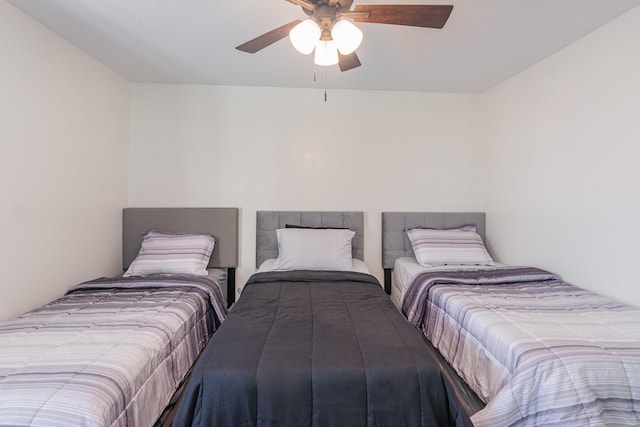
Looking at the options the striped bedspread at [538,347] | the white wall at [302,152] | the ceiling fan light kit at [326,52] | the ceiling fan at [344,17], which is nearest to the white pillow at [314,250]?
the white wall at [302,152]

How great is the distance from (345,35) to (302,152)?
1746 mm

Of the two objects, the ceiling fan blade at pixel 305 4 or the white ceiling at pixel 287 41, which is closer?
the ceiling fan blade at pixel 305 4

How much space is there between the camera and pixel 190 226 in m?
2.98

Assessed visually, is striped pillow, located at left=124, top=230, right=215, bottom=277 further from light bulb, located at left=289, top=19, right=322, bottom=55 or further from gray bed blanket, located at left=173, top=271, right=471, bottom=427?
light bulb, located at left=289, top=19, right=322, bottom=55

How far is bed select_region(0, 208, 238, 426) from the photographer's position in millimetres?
1054

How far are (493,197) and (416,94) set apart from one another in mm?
1279

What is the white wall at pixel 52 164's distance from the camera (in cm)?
182

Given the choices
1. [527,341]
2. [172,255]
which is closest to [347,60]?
[527,341]

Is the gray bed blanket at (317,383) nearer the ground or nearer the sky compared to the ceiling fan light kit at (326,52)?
nearer the ground

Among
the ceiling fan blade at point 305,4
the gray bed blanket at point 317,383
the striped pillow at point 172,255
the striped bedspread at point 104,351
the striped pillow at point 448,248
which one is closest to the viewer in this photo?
the striped bedspread at point 104,351

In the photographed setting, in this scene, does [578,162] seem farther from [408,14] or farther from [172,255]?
[172,255]

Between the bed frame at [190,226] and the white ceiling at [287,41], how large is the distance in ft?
4.01

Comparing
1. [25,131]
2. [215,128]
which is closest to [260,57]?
[215,128]

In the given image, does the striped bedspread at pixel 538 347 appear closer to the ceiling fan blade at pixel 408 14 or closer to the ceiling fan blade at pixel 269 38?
the ceiling fan blade at pixel 408 14
